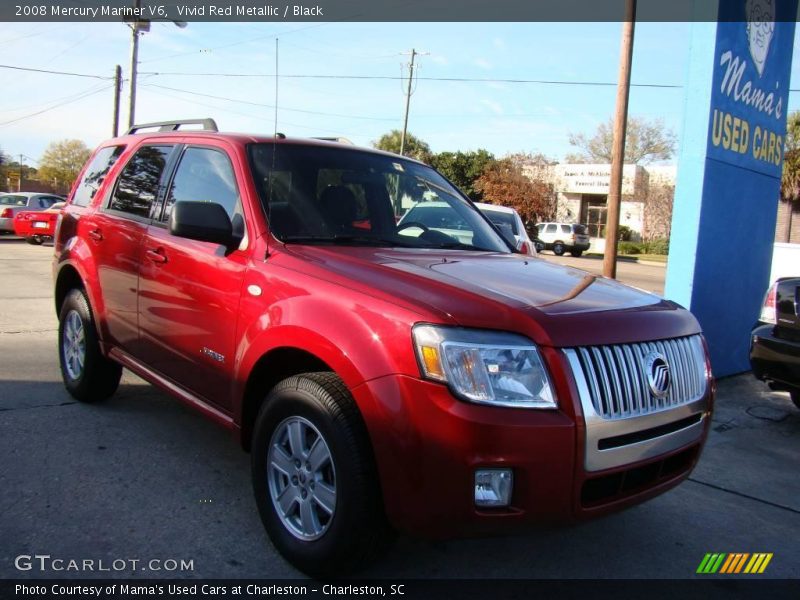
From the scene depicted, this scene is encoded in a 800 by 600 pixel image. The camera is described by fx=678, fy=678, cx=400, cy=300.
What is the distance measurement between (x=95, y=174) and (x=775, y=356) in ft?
17.4

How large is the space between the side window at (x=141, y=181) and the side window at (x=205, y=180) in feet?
0.81

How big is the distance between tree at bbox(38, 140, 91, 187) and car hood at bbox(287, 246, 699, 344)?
294ft

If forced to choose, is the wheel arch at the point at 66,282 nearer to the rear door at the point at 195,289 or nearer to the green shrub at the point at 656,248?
the rear door at the point at 195,289

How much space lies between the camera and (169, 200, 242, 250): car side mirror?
10.3 ft

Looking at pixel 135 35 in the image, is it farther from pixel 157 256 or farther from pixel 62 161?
pixel 62 161

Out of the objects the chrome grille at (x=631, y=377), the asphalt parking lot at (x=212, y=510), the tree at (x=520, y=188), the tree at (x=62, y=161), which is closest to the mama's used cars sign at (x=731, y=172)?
the asphalt parking lot at (x=212, y=510)

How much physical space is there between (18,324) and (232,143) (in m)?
5.54

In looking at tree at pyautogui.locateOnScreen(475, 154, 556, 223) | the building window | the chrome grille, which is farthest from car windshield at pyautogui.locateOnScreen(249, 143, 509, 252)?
the building window

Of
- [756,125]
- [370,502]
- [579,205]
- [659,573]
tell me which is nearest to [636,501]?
→ [659,573]

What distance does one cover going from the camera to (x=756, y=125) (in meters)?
7.22

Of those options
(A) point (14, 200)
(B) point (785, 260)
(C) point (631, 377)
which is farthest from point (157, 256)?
(A) point (14, 200)

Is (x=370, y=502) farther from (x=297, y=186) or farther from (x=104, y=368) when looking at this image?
(x=104, y=368)

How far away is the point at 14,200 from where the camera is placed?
2320 cm

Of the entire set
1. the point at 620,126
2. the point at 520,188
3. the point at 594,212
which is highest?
the point at 520,188
